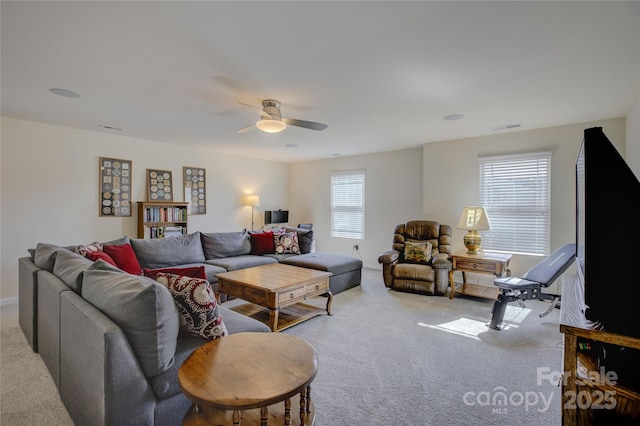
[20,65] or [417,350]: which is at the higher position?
[20,65]

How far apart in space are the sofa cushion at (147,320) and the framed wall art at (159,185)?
13.4ft

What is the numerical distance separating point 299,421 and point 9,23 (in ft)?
9.56

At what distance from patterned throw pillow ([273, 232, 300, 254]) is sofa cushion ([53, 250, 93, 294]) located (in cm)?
298

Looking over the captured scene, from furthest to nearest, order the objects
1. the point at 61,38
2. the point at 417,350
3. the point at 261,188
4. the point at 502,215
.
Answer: the point at 261,188 < the point at 502,215 < the point at 417,350 < the point at 61,38

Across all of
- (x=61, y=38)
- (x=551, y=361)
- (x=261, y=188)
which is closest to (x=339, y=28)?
(x=61, y=38)

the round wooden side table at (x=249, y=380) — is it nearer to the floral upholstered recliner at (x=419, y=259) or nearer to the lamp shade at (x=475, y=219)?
A: the floral upholstered recliner at (x=419, y=259)

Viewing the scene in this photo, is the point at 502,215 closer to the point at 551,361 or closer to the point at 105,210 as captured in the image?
the point at 551,361

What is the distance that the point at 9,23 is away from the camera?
188 centimetres

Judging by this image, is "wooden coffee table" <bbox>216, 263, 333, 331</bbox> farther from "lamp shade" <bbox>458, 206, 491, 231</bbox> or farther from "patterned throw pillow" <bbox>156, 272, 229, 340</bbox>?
"lamp shade" <bbox>458, 206, 491, 231</bbox>

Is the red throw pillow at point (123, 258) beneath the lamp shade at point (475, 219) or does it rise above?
beneath

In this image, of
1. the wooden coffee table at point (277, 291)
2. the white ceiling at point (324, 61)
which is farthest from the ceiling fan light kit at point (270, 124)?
the wooden coffee table at point (277, 291)

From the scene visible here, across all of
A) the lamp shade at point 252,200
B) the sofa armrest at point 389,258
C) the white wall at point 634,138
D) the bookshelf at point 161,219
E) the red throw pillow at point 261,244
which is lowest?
the sofa armrest at point 389,258

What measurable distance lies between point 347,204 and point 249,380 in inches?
221

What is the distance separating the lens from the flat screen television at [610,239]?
1206mm
